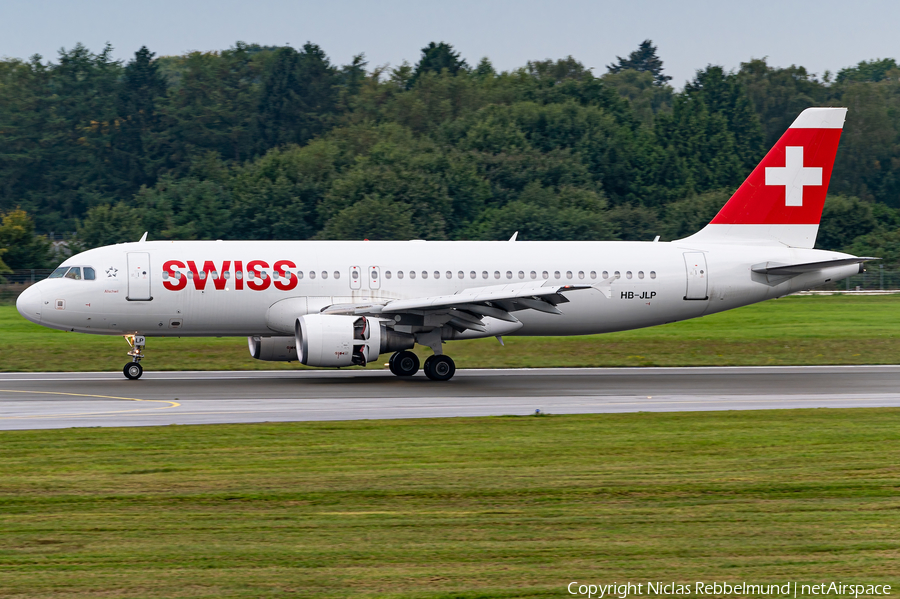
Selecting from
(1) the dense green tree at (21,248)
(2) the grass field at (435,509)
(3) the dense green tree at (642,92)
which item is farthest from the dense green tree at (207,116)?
(2) the grass field at (435,509)

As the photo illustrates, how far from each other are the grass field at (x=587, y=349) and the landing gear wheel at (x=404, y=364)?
4006 millimetres

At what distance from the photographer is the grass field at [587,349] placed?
34156 millimetres

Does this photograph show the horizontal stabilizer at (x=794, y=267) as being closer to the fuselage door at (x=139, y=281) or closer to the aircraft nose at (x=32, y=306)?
the fuselage door at (x=139, y=281)

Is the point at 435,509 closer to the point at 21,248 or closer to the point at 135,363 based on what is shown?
the point at 135,363

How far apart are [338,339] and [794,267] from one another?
13461 millimetres

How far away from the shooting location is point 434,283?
98.9 ft

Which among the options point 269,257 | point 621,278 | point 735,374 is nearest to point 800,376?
point 735,374

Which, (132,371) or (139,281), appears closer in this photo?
(139,281)

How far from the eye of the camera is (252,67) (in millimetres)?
128500

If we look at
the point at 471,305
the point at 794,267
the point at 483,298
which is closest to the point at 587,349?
the point at 794,267

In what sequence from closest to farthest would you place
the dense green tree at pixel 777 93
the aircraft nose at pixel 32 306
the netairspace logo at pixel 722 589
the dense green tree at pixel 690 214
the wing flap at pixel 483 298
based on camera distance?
the netairspace logo at pixel 722 589, the wing flap at pixel 483 298, the aircraft nose at pixel 32 306, the dense green tree at pixel 690 214, the dense green tree at pixel 777 93

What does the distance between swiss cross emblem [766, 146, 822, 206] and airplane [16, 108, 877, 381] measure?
0.10 feet

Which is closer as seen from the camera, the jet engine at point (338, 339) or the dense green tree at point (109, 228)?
the jet engine at point (338, 339)

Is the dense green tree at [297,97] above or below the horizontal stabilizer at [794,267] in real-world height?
above
